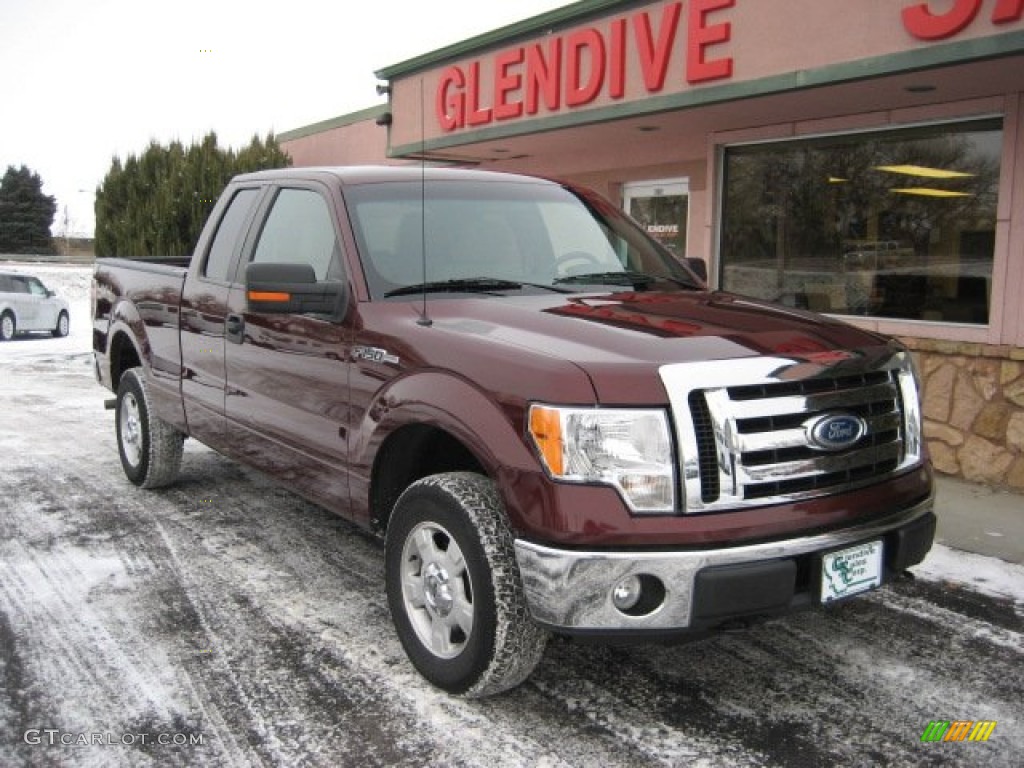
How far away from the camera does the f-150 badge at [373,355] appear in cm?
353

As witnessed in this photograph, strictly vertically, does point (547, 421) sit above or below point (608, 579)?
above

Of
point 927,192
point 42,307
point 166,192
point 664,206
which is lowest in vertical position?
point 42,307

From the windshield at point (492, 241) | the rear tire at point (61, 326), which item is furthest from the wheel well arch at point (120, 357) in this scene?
the rear tire at point (61, 326)

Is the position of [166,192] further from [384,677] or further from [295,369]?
[384,677]

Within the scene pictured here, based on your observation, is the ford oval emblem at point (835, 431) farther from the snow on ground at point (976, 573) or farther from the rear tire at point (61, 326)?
the rear tire at point (61, 326)

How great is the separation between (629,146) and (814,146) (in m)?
2.94

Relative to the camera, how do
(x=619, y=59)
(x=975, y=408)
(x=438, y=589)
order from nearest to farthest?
(x=438, y=589) → (x=975, y=408) → (x=619, y=59)

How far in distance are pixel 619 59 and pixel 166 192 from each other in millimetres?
10266

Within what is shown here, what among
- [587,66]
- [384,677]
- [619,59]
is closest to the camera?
[384,677]

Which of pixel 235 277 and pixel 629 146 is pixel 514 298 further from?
pixel 629 146

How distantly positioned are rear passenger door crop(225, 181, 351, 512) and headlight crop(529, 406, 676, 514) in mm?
1328

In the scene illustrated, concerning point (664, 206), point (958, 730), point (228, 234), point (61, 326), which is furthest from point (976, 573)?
point (61, 326)

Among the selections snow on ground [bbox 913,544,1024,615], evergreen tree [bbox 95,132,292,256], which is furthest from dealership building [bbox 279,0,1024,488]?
evergreen tree [bbox 95,132,292,256]

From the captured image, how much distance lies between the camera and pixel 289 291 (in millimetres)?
3678
